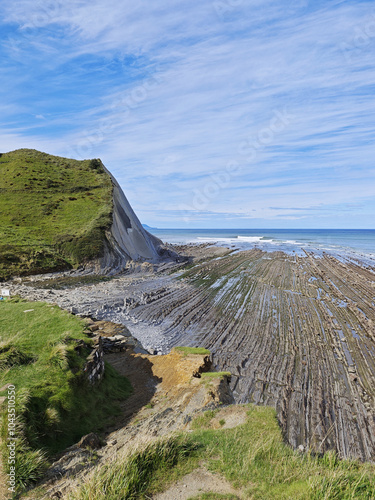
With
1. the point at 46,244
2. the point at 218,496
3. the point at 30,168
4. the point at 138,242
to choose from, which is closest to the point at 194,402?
the point at 218,496

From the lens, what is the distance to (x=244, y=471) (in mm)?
6016

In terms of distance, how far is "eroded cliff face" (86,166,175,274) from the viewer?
39.4 metres

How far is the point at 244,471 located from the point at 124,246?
134ft

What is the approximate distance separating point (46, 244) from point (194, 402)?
35212 mm

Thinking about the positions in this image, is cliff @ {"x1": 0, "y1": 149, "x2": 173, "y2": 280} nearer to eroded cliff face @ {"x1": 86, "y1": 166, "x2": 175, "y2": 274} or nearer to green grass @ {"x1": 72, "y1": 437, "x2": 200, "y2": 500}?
eroded cliff face @ {"x1": 86, "y1": 166, "x2": 175, "y2": 274}

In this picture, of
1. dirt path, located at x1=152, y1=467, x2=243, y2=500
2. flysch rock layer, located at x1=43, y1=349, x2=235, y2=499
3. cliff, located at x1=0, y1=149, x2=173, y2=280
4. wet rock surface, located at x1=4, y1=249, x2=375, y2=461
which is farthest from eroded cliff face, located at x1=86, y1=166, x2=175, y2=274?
dirt path, located at x1=152, y1=467, x2=243, y2=500

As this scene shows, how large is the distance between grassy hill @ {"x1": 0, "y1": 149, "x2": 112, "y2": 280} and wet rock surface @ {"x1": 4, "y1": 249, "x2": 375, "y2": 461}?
6.65 meters

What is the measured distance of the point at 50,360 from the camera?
390 inches

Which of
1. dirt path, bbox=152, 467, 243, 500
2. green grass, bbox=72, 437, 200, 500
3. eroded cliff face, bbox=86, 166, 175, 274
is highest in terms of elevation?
eroded cliff face, bbox=86, 166, 175, 274

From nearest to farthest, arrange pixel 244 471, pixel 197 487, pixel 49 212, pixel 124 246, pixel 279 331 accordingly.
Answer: pixel 197 487, pixel 244 471, pixel 279 331, pixel 124 246, pixel 49 212

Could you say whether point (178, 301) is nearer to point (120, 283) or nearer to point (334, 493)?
point (120, 283)

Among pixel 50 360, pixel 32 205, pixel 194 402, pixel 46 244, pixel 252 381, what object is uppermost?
pixel 32 205

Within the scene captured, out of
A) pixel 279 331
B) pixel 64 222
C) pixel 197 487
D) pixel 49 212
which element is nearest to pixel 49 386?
pixel 197 487

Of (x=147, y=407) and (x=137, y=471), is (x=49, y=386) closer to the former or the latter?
(x=147, y=407)
